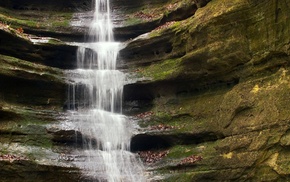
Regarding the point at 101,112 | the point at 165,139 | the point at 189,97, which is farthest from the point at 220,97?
the point at 101,112

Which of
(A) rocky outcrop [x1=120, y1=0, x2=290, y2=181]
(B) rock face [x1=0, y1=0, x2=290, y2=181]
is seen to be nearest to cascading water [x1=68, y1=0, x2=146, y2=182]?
(B) rock face [x1=0, y1=0, x2=290, y2=181]

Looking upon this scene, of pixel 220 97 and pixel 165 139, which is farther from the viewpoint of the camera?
pixel 165 139

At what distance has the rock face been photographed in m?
12.9

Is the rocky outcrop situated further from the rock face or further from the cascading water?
the cascading water

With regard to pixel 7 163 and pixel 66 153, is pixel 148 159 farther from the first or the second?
pixel 7 163

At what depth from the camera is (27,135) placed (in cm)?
1467

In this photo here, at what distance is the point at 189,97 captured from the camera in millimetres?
16859

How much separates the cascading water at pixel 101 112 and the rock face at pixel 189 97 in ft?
2.08

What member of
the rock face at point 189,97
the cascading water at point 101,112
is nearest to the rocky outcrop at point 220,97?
the rock face at point 189,97

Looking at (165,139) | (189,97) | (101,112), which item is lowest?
(165,139)

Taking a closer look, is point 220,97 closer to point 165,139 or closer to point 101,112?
point 165,139

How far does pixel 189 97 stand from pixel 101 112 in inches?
187

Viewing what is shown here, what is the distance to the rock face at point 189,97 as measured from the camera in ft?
42.4

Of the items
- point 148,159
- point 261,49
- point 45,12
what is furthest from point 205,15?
point 45,12
